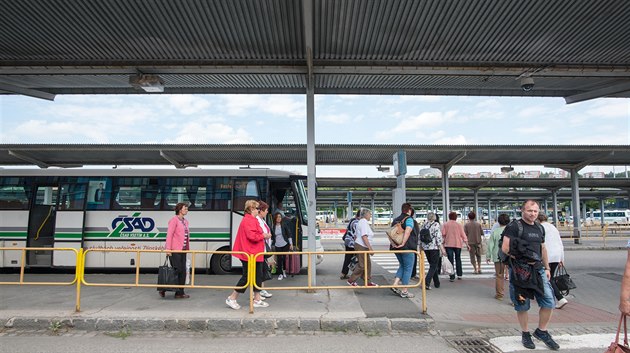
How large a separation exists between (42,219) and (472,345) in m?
12.3

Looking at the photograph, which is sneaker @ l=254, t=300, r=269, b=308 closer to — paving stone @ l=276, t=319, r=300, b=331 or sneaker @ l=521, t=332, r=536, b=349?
paving stone @ l=276, t=319, r=300, b=331

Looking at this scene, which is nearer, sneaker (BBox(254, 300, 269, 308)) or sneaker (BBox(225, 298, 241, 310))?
sneaker (BBox(225, 298, 241, 310))

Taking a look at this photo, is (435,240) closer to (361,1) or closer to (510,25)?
(510,25)

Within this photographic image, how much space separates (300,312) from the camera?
7301 mm

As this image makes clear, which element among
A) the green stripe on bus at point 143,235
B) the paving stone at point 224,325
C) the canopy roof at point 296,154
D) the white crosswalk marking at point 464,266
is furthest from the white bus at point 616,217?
the paving stone at point 224,325

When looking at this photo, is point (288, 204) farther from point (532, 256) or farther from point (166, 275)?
point (532, 256)

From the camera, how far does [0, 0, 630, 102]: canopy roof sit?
25.2 feet

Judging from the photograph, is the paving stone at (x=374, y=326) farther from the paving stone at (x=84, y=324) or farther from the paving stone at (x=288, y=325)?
the paving stone at (x=84, y=324)

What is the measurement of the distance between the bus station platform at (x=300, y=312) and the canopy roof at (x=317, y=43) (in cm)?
513

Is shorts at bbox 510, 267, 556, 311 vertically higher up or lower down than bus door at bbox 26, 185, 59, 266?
lower down

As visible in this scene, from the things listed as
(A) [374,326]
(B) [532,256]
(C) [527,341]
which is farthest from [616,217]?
(A) [374,326]

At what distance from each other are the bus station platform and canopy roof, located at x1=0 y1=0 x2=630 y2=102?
5132 millimetres

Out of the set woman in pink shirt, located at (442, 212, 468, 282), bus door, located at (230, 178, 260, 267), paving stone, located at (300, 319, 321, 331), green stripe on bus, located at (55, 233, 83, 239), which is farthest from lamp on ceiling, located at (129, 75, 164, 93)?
woman in pink shirt, located at (442, 212, 468, 282)

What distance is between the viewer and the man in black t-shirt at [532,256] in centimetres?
557
